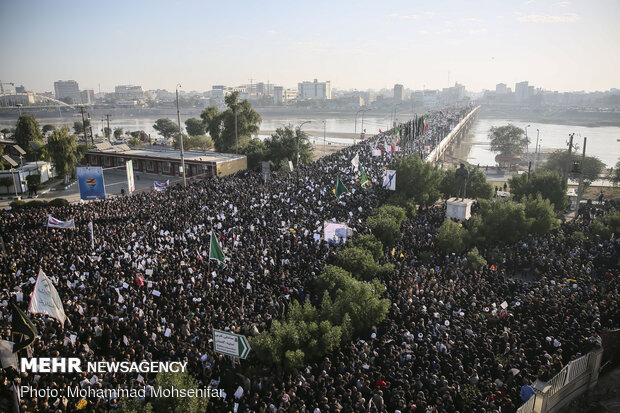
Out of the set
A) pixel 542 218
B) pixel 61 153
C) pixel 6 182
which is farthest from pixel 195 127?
pixel 542 218

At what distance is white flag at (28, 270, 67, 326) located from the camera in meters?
11.0

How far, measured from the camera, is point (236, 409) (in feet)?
30.2

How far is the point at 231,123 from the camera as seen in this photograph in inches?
1825

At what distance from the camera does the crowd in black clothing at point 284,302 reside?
10.2 meters

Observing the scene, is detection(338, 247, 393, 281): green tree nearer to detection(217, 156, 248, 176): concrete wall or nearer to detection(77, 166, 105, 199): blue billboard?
detection(77, 166, 105, 199): blue billboard

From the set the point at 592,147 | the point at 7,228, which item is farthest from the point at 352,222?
the point at 592,147

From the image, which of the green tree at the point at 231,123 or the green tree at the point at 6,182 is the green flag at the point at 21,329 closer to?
the green tree at the point at 6,182

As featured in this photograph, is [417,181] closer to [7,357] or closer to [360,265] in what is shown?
[360,265]

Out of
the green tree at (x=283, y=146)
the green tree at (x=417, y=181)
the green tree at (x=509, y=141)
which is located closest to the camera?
the green tree at (x=417, y=181)

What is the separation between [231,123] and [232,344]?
38672 mm

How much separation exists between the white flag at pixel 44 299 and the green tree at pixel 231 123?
117 feet

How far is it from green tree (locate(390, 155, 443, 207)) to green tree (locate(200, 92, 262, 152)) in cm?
2282

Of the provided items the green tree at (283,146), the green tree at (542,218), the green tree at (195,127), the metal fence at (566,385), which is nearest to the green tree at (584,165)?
the green tree at (542,218)

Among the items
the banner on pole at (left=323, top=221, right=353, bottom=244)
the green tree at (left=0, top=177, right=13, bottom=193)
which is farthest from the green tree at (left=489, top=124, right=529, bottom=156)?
the green tree at (left=0, top=177, right=13, bottom=193)
